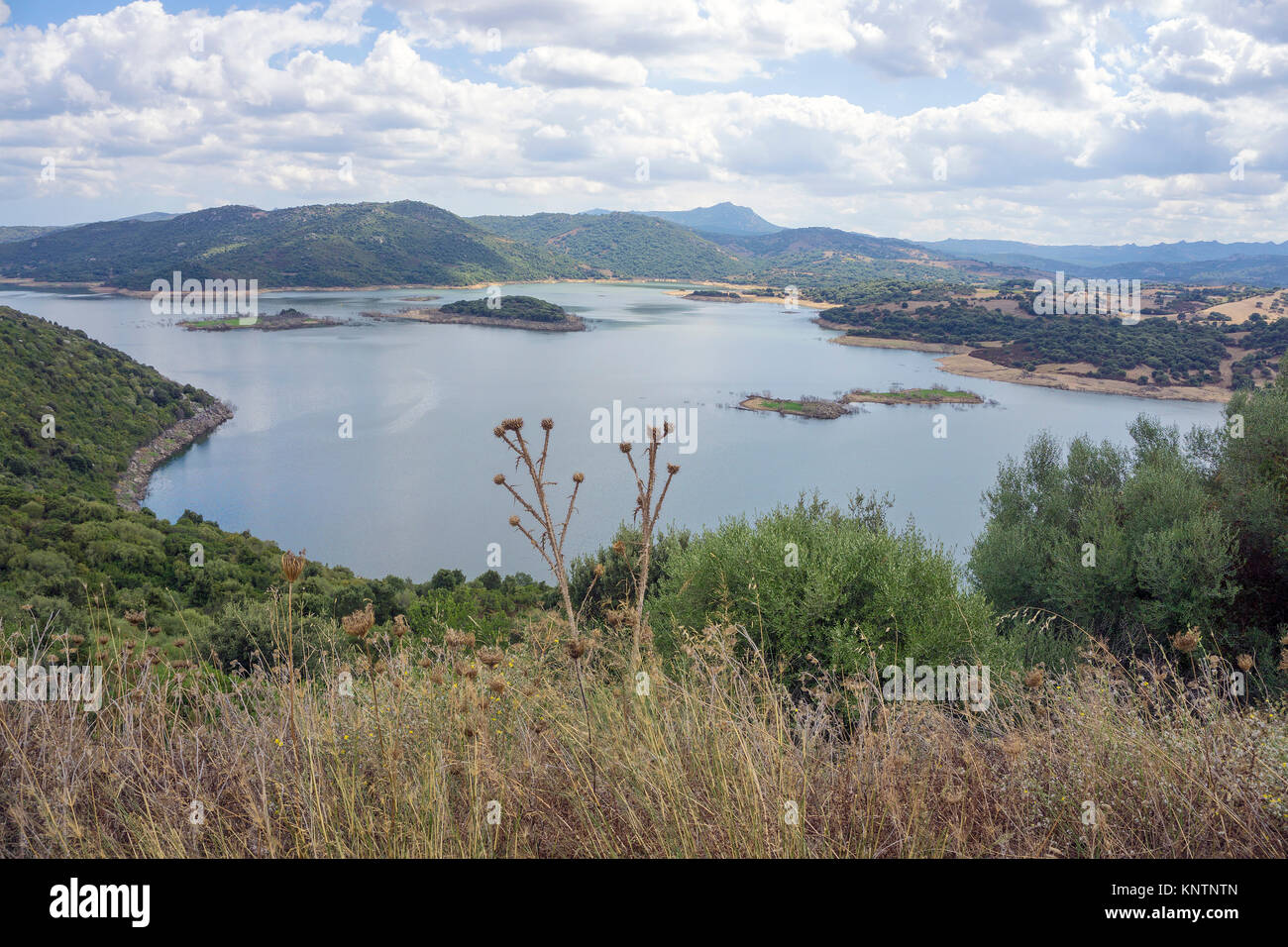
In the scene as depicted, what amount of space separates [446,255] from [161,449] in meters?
92.7

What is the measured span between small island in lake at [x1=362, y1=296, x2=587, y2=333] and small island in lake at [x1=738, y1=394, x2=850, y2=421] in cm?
3204

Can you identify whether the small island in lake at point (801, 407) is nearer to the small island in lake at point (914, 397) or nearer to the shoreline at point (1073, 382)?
the small island in lake at point (914, 397)

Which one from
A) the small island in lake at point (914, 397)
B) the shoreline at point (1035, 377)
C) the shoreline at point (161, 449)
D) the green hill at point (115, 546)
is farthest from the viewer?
the small island in lake at point (914, 397)

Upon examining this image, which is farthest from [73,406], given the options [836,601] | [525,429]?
[836,601]

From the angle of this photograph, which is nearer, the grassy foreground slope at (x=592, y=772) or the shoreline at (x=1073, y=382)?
the grassy foreground slope at (x=592, y=772)

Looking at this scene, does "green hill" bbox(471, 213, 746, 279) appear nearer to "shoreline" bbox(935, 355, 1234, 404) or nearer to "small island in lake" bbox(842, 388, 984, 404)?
"shoreline" bbox(935, 355, 1234, 404)

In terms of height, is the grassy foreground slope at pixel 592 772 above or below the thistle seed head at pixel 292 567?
below

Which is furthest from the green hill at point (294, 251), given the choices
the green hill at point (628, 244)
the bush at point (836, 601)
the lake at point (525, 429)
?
the bush at point (836, 601)

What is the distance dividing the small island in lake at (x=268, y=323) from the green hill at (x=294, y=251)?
66.3 ft

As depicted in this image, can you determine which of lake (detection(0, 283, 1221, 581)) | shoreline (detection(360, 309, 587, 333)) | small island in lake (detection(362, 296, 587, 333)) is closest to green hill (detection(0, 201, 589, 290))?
shoreline (detection(360, 309, 587, 333))

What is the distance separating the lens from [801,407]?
44906mm

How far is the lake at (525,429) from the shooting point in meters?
28.4

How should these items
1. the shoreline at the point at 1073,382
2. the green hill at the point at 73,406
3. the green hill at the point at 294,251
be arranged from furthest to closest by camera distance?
the green hill at the point at 294,251 → the shoreline at the point at 1073,382 → the green hill at the point at 73,406
